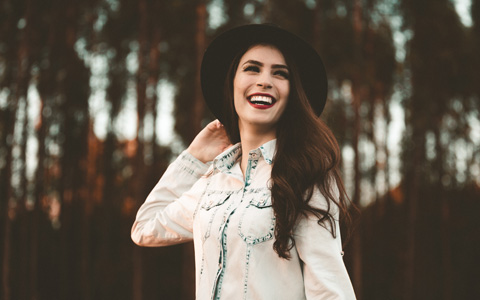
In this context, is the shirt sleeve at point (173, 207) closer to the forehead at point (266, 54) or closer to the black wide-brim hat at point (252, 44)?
the black wide-brim hat at point (252, 44)

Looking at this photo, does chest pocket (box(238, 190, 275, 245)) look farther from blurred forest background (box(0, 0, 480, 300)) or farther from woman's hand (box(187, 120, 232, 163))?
blurred forest background (box(0, 0, 480, 300))

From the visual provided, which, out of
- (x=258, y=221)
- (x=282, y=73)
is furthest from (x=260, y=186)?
(x=282, y=73)

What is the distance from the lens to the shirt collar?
1.84 metres

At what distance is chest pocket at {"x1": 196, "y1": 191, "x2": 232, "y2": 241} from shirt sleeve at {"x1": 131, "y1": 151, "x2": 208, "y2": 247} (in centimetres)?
12

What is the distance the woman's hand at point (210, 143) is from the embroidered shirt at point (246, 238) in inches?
7.6

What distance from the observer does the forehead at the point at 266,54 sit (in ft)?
6.18

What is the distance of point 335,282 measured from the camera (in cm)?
144

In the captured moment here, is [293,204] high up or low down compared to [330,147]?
down

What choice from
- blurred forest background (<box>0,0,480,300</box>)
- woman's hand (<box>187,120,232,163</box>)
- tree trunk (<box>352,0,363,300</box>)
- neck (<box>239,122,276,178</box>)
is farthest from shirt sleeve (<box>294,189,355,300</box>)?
tree trunk (<box>352,0,363,300</box>)

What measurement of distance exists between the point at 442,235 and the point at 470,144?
3.70 m

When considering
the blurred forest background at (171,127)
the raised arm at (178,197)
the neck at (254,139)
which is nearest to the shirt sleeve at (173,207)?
the raised arm at (178,197)

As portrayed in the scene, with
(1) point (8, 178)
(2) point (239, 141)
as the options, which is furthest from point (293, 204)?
(1) point (8, 178)

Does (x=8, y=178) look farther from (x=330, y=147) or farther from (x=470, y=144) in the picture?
(x=470, y=144)

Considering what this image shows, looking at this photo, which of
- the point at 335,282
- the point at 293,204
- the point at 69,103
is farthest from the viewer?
the point at 69,103
